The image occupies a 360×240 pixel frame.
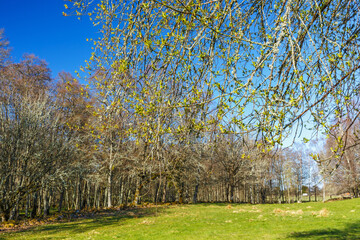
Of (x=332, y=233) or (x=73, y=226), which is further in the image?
(x=73, y=226)

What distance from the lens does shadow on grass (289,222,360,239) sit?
26.8 feet

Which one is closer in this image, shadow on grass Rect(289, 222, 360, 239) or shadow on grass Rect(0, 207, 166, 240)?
shadow on grass Rect(289, 222, 360, 239)

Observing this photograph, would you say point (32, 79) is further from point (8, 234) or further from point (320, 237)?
point (320, 237)

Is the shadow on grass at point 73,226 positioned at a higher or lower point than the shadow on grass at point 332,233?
lower

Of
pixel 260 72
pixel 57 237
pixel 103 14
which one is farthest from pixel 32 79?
pixel 260 72

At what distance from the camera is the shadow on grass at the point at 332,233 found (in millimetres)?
8164

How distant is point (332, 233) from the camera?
8805 millimetres

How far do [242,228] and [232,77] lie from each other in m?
9.46

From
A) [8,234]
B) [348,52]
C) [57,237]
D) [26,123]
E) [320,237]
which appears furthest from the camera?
[26,123]

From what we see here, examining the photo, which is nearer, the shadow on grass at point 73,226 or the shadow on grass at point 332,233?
the shadow on grass at point 332,233

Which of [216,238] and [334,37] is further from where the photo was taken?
[216,238]

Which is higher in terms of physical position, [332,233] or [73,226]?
[332,233]

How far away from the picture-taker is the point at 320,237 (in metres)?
8.13

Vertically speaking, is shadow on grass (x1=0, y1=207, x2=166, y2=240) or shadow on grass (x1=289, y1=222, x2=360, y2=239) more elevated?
shadow on grass (x1=289, y1=222, x2=360, y2=239)
